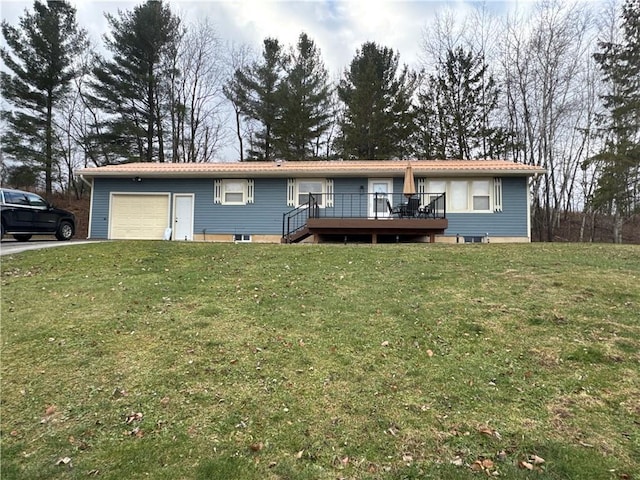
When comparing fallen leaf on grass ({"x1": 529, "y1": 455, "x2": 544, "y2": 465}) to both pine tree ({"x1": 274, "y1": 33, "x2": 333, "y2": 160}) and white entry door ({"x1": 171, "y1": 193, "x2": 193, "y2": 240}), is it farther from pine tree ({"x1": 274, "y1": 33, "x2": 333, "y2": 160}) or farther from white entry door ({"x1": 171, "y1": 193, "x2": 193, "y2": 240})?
pine tree ({"x1": 274, "y1": 33, "x2": 333, "y2": 160})

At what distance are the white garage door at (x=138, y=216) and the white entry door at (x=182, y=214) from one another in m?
0.34

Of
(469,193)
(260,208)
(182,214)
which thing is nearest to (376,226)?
(469,193)

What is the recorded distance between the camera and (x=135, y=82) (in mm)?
22109

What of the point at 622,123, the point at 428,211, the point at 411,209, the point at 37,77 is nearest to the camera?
the point at 428,211

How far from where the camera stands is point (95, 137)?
73.3 feet

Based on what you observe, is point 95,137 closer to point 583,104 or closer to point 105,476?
point 105,476

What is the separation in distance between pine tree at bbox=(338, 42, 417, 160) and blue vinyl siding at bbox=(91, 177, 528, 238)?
7.78 m

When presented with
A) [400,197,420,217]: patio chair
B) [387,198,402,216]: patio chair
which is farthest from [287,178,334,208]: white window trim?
[400,197,420,217]: patio chair

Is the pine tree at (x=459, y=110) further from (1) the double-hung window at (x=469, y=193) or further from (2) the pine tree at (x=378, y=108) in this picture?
(1) the double-hung window at (x=469, y=193)

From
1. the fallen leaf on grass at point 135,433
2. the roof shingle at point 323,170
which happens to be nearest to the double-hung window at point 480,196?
the roof shingle at point 323,170

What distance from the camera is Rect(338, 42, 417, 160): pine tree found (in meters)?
21.1

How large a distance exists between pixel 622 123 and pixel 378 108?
1099 cm

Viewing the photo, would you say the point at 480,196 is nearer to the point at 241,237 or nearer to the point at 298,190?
the point at 298,190

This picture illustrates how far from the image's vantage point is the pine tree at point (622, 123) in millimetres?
15695
